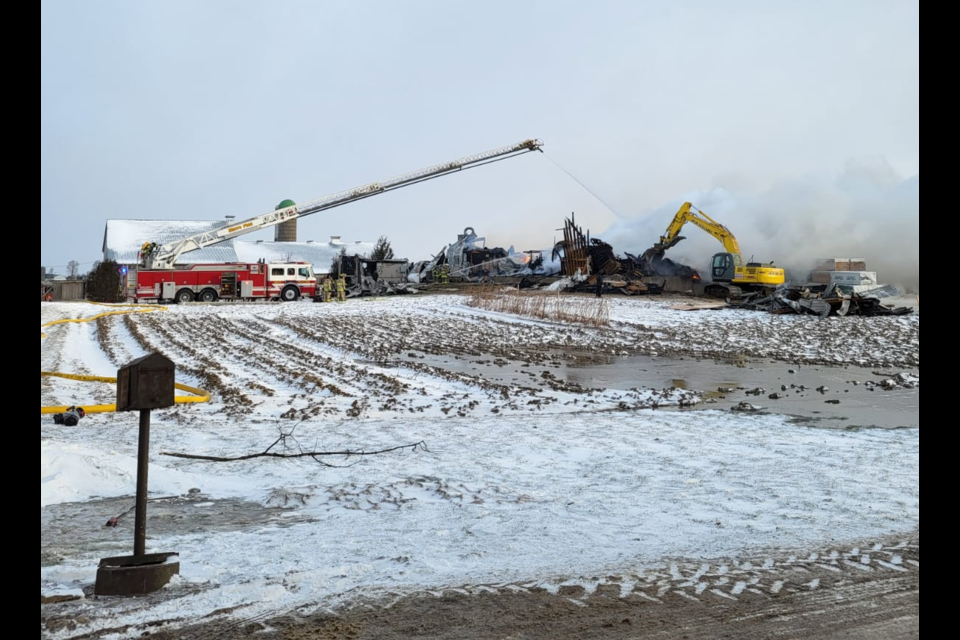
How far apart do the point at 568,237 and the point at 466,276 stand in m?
9.25

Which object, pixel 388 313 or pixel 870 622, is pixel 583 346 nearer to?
pixel 388 313

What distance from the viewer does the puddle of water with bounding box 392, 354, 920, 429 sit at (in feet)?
34.6

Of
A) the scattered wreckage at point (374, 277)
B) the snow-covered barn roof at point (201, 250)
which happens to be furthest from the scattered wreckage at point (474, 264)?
the snow-covered barn roof at point (201, 250)

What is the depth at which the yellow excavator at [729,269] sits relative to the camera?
3462 cm

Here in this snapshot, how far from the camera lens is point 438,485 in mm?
6770

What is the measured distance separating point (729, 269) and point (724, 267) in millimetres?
411

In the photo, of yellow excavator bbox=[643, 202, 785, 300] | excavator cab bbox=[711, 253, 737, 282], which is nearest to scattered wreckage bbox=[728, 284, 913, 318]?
yellow excavator bbox=[643, 202, 785, 300]

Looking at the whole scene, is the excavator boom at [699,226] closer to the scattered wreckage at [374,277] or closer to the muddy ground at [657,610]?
the scattered wreckage at [374,277]

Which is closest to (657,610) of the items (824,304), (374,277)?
(824,304)

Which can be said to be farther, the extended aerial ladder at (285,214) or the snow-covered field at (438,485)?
the extended aerial ladder at (285,214)

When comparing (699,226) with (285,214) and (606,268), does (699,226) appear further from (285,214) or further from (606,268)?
(285,214)

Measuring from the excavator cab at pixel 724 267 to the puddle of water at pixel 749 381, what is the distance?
20202mm

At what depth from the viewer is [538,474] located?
7195 millimetres
